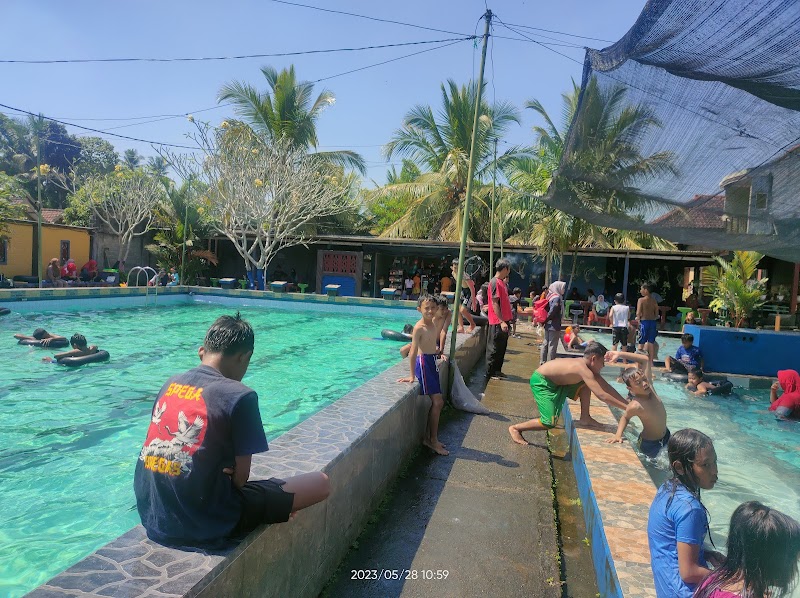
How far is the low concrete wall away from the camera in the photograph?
6.25 ft

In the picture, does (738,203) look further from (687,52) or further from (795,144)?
(687,52)

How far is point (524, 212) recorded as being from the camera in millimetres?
19250

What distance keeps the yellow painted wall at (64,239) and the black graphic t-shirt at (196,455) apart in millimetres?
25387

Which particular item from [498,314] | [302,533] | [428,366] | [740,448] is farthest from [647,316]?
[302,533]

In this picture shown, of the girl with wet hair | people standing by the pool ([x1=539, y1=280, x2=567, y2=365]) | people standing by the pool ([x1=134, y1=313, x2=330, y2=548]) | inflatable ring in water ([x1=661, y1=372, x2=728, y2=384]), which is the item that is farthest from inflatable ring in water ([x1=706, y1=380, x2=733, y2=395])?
people standing by the pool ([x1=134, y1=313, x2=330, y2=548])

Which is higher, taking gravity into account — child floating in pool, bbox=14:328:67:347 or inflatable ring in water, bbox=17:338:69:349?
child floating in pool, bbox=14:328:67:347

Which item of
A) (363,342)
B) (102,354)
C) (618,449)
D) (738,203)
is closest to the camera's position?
(738,203)

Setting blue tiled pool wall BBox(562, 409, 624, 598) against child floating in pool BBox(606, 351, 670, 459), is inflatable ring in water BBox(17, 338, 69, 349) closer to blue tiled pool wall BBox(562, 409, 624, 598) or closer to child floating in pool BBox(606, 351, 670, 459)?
blue tiled pool wall BBox(562, 409, 624, 598)

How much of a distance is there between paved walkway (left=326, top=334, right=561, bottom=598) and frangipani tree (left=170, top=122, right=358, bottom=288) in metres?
17.3

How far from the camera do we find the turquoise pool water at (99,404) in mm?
4539

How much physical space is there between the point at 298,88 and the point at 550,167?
12790mm

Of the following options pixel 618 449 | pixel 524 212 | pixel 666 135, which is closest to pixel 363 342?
pixel 524 212

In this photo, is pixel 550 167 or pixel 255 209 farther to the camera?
pixel 255 209

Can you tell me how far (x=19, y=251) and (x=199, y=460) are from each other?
25.4m
